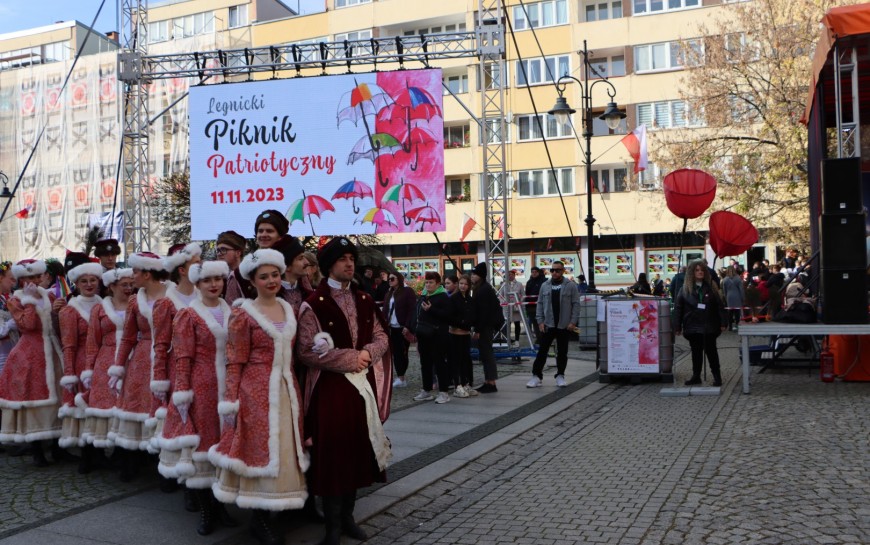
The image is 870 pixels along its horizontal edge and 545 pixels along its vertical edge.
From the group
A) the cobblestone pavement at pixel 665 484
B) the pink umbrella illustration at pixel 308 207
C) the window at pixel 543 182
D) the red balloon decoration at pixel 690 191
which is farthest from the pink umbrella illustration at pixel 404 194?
the window at pixel 543 182

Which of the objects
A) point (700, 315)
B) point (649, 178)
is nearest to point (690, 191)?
point (700, 315)

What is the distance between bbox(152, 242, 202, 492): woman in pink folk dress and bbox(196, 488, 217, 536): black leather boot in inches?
11.8

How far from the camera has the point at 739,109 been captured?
92.0 ft

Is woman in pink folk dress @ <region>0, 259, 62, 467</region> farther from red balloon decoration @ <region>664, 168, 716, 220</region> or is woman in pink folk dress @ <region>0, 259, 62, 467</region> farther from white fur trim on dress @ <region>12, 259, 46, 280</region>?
red balloon decoration @ <region>664, 168, 716, 220</region>

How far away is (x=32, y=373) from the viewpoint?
7871mm

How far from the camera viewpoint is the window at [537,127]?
38.6 m

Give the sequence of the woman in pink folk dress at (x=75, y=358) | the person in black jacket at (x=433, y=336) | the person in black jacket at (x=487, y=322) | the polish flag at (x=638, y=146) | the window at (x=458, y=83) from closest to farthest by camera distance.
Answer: the woman in pink folk dress at (x=75, y=358) < the person in black jacket at (x=433, y=336) < the person in black jacket at (x=487, y=322) < the polish flag at (x=638, y=146) < the window at (x=458, y=83)

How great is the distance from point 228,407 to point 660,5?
36175 millimetres

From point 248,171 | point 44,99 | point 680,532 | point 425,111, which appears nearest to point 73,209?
point 44,99

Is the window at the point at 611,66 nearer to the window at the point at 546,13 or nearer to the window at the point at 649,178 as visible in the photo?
the window at the point at 546,13

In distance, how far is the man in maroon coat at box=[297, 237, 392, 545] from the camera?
5242 millimetres

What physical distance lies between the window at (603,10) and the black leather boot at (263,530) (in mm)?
36326

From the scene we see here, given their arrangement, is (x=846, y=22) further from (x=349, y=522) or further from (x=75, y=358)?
(x=75, y=358)

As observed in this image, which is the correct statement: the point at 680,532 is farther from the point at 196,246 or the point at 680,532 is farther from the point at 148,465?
the point at 148,465
